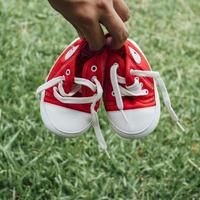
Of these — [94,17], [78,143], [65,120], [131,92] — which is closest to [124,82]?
[131,92]

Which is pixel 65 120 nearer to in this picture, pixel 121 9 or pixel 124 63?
pixel 124 63

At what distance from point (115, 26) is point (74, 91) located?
0.90 ft

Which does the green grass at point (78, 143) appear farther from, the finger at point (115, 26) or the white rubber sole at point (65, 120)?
the finger at point (115, 26)

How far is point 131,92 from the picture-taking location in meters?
1.50

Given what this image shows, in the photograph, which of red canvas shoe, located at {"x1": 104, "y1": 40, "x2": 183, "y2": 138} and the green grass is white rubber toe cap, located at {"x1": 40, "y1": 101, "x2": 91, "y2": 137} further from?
the green grass

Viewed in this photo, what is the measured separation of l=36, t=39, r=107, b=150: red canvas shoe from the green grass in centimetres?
49

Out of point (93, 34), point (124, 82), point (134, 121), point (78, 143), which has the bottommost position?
point (78, 143)

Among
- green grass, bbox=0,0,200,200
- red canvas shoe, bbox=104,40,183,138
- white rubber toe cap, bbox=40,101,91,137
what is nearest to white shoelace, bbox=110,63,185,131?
red canvas shoe, bbox=104,40,183,138

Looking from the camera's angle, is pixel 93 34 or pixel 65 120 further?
pixel 65 120

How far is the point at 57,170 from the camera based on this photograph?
6.60 feet

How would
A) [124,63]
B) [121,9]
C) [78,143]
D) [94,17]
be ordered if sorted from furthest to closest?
[78,143]
[124,63]
[121,9]
[94,17]

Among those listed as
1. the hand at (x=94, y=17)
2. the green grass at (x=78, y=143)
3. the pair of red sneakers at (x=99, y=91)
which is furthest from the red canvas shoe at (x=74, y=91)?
the green grass at (x=78, y=143)

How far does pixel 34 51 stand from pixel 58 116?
4.33ft

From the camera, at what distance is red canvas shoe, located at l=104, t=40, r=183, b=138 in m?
1.47
